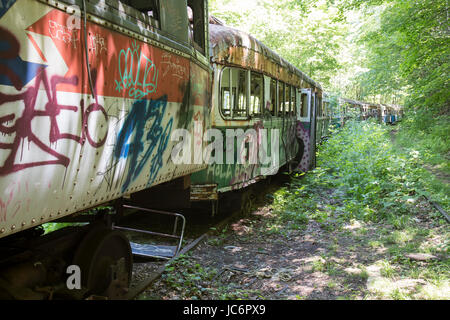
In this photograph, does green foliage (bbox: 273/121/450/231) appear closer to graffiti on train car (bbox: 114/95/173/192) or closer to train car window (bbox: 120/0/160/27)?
graffiti on train car (bbox: 114/95/173/192)

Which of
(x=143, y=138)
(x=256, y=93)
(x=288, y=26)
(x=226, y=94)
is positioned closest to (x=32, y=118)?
(x=143, y=138)

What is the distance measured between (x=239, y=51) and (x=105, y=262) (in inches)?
174

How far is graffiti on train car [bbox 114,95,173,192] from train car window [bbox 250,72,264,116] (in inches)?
149

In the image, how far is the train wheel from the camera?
311cm

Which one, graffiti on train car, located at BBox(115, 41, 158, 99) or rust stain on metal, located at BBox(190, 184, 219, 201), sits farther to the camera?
rust stain on metal, located at BBox(190, 184, 219, 201)

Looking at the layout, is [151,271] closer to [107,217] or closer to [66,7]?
[107,217]

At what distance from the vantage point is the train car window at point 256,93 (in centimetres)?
714

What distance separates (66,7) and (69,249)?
74.7 inches

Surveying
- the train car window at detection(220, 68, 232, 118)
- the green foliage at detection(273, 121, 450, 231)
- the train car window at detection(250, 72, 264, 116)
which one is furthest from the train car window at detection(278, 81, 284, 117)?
the train car window at detection(220, 68, 232, 118)

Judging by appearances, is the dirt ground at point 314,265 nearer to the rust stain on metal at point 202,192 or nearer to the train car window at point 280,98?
the rust stain on metal at point 202,192

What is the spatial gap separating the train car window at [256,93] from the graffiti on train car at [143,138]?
149 inches

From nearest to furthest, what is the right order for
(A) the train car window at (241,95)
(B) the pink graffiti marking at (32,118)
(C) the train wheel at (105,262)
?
(B) the pink graffiti marking at (32,118)
(C) the train wheel at (105,262)
(A) the train car window at (241,95)

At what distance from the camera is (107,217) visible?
352cm

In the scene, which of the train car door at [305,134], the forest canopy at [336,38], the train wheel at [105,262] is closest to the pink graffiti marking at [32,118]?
the train wheel at [105,262]
